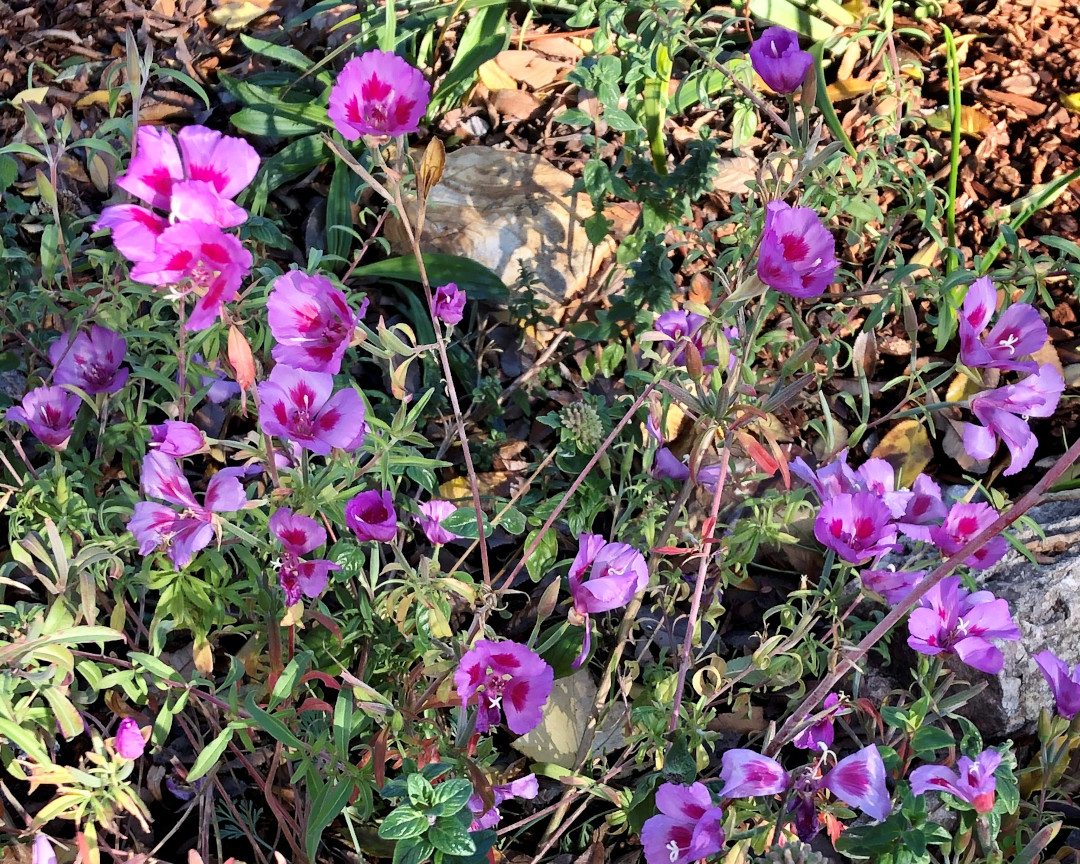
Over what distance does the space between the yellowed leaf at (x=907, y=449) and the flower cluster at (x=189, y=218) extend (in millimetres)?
1737

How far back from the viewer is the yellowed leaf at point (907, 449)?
250 cm

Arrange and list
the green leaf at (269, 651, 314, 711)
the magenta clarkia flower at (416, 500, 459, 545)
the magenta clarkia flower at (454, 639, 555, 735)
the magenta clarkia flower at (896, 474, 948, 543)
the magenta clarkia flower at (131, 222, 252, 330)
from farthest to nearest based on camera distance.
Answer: the magenta clarkia flower at (416, 500, 459, 545)
the magenta clarkia flower at (896, 474, 948, 543)
the green leaf at (269, 651, 314, 711)
the magenta clarkia flower at (454, 639, 555, 735)
the magenta clarkia flower at (131, 222, 252, 330)

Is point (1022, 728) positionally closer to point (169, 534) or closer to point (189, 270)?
point (169, 534)

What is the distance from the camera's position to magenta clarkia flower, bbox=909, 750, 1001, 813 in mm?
1448

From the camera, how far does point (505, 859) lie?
74.9 inches

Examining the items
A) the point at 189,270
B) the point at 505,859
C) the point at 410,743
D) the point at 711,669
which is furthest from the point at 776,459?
the point at 505,859

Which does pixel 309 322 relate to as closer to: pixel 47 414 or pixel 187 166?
pixel 187 166

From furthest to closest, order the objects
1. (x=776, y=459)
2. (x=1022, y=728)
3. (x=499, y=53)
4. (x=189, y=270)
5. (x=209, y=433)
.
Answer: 1. (x=499, y=53)
2. (x=209, y=433)
3. (x=1022, y=728)
4. (x=776, y=459)
5. (x=189, y=270)

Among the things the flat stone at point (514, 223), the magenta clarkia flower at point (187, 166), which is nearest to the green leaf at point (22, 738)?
the magenta clarkia flower at point (187, 166)

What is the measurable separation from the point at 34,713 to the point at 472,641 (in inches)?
27.8

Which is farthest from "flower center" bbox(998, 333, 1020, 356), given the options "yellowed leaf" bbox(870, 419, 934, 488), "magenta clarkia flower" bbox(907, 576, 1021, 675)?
"yellowed leaf" bbox(870, 419, 934, 488)

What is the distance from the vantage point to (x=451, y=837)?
1312 millimetres

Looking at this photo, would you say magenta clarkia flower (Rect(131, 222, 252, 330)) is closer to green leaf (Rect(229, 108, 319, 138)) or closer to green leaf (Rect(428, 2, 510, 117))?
green leaf (Rect(229, 108, 319, 138))

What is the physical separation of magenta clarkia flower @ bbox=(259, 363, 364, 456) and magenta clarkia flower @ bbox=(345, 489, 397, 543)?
0.33 ft
